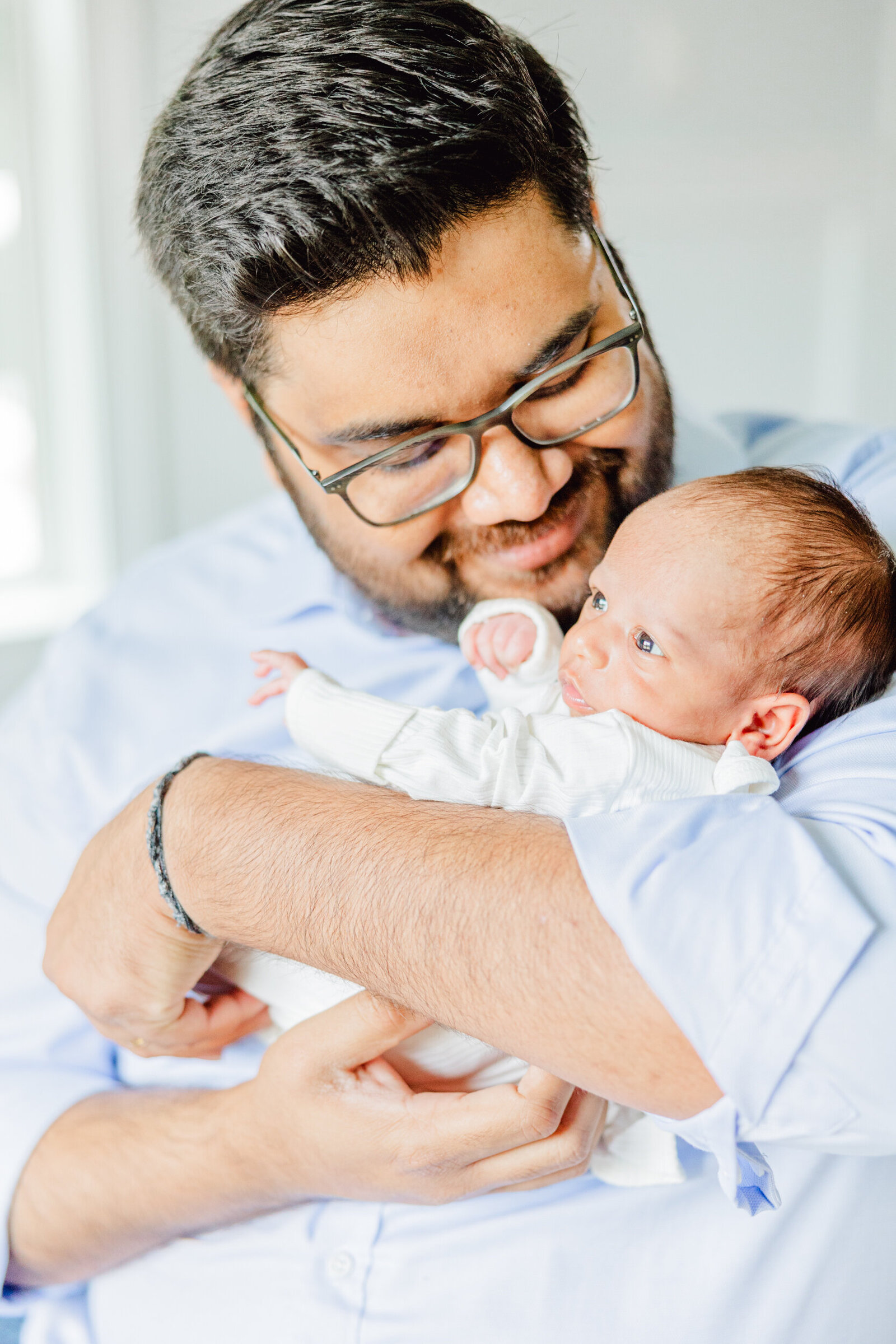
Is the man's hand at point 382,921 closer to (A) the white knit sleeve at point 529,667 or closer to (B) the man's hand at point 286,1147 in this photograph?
(B) the man's hand at point 286,1147

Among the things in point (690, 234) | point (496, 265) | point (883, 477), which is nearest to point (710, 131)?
point (690, 234)

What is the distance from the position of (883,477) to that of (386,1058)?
944 mm

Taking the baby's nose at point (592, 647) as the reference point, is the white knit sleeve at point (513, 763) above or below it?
below

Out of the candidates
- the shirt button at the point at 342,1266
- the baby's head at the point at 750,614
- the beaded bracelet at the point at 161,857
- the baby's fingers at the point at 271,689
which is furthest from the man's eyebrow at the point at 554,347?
the shirt button at the point at 342,1266

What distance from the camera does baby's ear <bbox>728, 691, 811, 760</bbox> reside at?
1.06 m

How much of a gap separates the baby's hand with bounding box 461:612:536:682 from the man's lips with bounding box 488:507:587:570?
0.08 m

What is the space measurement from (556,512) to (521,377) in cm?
20

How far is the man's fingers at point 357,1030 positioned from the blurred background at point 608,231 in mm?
2025

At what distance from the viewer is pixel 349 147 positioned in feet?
3.71

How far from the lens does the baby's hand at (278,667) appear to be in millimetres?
1231

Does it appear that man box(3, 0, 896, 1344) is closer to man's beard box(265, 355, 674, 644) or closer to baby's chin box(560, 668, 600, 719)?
man's beard box(265, 355, 674, 644)

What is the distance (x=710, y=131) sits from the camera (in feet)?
9.43

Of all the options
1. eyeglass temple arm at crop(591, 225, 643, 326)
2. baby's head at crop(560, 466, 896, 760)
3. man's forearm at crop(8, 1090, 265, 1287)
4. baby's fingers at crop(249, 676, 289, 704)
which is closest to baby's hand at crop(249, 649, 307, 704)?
Answer: baby's fingers at crop(249, 676, 289, 704)

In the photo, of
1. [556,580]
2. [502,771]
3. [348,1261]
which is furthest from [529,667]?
[348,1261]
